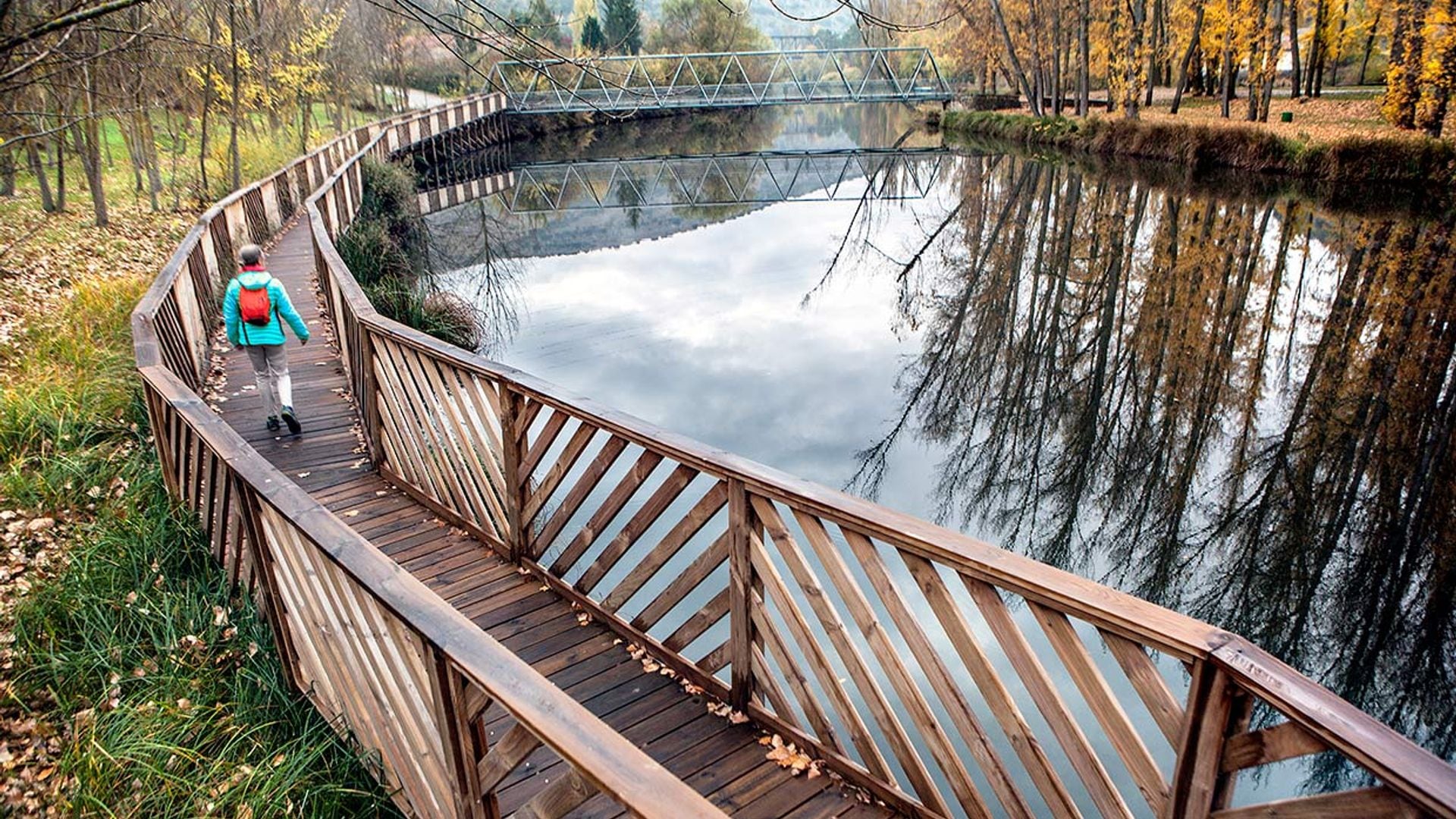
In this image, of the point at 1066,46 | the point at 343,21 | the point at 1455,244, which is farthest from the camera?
the point at 1066,46

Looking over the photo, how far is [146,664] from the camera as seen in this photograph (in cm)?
442

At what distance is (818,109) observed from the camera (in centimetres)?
10156

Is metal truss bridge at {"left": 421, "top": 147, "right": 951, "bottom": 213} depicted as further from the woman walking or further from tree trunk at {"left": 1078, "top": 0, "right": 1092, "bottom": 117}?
the woman walking

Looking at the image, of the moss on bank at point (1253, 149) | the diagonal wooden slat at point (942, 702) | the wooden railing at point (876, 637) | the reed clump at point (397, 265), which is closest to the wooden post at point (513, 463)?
the wooden railing at point (876, 637)

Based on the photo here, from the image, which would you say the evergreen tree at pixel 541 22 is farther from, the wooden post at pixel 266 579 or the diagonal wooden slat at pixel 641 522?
the wooden post at pixel 266 579

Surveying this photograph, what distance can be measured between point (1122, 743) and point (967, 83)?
6882 centimetres

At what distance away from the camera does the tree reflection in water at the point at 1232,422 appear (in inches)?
281

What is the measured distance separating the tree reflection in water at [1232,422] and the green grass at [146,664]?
6.41 m

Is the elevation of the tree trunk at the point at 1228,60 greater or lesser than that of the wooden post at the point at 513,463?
greater

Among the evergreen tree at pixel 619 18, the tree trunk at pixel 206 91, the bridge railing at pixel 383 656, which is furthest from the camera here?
the evergreen tree at pixel 619 18

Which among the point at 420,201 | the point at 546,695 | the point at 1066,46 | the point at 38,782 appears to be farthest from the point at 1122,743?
the point at 1066,46

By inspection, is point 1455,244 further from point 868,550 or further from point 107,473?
point 107,473

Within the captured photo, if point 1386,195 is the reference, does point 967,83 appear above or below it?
above

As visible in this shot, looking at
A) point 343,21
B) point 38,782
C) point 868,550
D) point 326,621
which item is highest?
point 343,21
